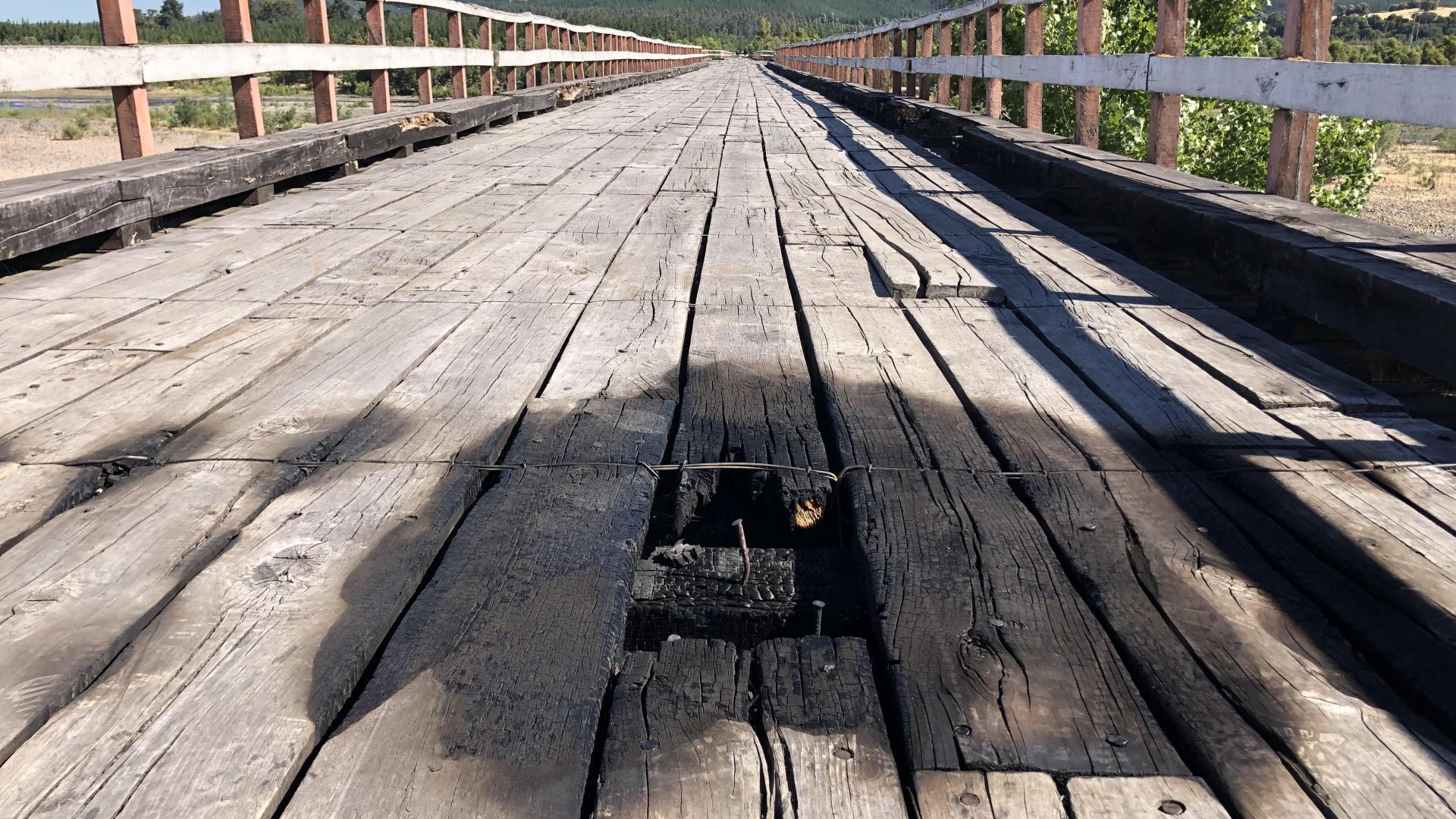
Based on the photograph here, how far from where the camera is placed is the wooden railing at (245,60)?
4.41 meters

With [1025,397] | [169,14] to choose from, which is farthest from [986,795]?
[169,14]

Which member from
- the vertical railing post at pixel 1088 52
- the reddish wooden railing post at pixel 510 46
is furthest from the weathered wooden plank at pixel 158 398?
the reddish wooden railing post at pixel 510 46

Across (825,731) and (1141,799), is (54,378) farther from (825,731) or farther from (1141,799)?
(1141,799)

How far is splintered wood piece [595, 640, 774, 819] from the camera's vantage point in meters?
1.28

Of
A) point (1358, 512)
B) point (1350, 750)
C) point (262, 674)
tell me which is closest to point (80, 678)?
point (262, 674)

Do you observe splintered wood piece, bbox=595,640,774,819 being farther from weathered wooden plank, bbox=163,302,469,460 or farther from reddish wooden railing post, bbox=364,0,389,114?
reddish wooden railing post, bbox=364,0,389,114

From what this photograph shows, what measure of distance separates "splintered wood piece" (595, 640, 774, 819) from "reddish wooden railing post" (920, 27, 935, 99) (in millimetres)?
11437

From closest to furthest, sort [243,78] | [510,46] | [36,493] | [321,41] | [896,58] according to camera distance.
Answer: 1. [36,493]
2. [243,78]
3. [321,41]
4. [510,46]
5. [896,58]

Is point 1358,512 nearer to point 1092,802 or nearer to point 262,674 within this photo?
point 1092,802

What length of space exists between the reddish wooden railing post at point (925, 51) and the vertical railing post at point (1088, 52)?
Result: 5.89 m

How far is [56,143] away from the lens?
101 ft

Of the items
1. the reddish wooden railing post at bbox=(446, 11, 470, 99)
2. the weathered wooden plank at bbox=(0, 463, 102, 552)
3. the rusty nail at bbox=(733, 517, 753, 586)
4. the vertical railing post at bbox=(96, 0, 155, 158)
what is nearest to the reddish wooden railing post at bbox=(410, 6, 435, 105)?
the reddish wooden railing post at bbox=(446, 11, 470, 99)

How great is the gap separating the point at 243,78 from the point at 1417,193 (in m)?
27.8

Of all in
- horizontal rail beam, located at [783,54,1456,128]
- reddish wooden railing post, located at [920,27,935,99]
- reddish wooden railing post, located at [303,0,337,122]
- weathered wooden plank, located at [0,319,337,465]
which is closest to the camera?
weathered wooden plank, located at [0,319,337,465]
